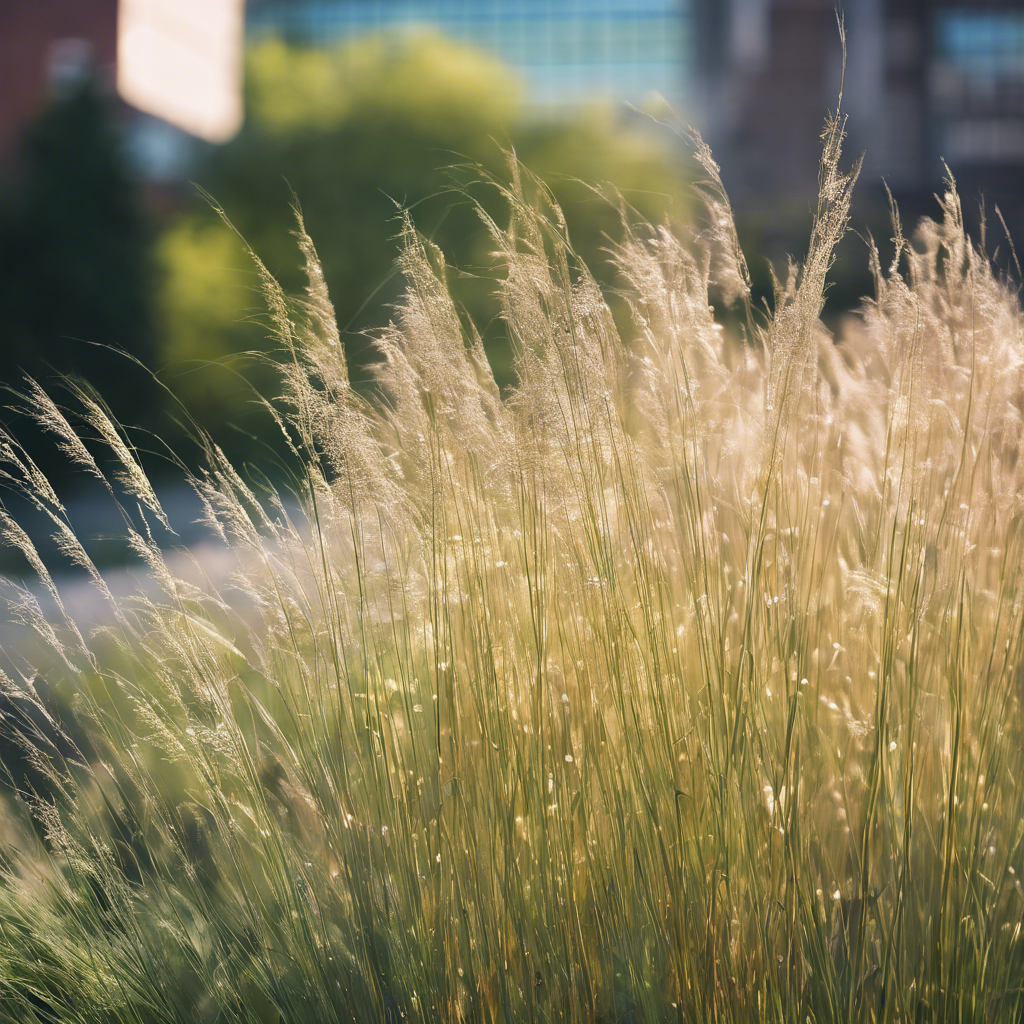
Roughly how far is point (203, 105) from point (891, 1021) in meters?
30.0

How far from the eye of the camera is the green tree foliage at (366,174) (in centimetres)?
909

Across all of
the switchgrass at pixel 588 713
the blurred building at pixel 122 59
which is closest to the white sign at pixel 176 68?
the blurred building at pixel 122 59

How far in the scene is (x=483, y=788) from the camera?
1224 millimetres

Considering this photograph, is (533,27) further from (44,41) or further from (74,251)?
(74,251)

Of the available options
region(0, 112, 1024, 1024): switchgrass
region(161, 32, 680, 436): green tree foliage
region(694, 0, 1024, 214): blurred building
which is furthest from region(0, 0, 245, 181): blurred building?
region(0, 112, 1024, 1024): switchgrass

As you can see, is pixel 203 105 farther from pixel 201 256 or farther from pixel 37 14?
pixel 201 256

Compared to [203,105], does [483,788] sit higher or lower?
lower

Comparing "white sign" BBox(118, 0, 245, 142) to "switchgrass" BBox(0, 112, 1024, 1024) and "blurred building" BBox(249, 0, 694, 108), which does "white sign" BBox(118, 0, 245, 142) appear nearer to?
"blurred building" BBox(249, 0, 694, 108)

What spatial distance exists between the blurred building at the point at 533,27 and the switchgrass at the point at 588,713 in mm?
35457

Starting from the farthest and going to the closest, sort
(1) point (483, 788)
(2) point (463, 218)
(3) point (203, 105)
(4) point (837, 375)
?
(3) point (203, 105) < (2) point (463, 218) < (4) point (837, 375) < (1) point (483, 788)

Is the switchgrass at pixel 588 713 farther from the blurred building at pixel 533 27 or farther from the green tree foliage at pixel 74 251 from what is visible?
the blurred building at pixel 533 27

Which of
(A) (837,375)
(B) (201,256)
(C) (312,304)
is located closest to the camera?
(C) (312,304)

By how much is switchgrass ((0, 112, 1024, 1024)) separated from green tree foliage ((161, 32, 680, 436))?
6860 millimetres

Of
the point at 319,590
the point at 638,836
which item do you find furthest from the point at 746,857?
the point at 319,590
